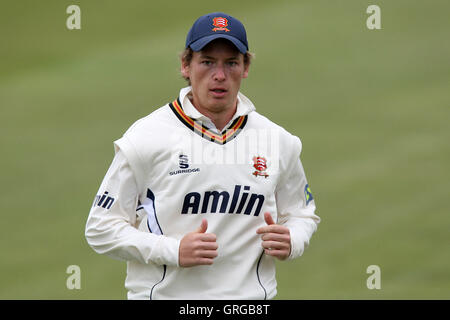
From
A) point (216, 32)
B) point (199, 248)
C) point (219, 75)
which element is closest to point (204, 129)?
point (219, 75)

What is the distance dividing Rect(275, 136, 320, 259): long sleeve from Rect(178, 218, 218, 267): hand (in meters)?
0.40

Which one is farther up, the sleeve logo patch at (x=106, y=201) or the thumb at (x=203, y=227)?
the sleeve logo patch at (x=106, y=201)

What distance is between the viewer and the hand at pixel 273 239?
239 centimetres

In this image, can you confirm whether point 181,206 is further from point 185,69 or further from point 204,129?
point 185,69

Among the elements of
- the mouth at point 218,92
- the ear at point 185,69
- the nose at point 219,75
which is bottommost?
the mouth at point 218,92

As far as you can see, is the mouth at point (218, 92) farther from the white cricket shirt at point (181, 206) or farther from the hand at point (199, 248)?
the hand at point (199, 248)

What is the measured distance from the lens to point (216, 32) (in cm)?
242

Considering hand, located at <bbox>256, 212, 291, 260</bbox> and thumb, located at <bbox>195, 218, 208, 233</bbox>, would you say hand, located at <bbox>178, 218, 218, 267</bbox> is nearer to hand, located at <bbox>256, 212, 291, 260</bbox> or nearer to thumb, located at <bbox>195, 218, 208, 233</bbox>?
thumb, located at <bbox>195, 218, 208, 233</bbox>

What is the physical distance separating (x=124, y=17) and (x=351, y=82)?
2.31m

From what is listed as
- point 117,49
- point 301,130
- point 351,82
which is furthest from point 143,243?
point 117,49

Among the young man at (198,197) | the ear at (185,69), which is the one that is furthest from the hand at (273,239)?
the ear at (185,69)

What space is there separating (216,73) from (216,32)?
0.14 meters

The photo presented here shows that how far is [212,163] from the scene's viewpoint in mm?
2432

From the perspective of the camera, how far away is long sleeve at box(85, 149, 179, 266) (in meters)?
2.35
